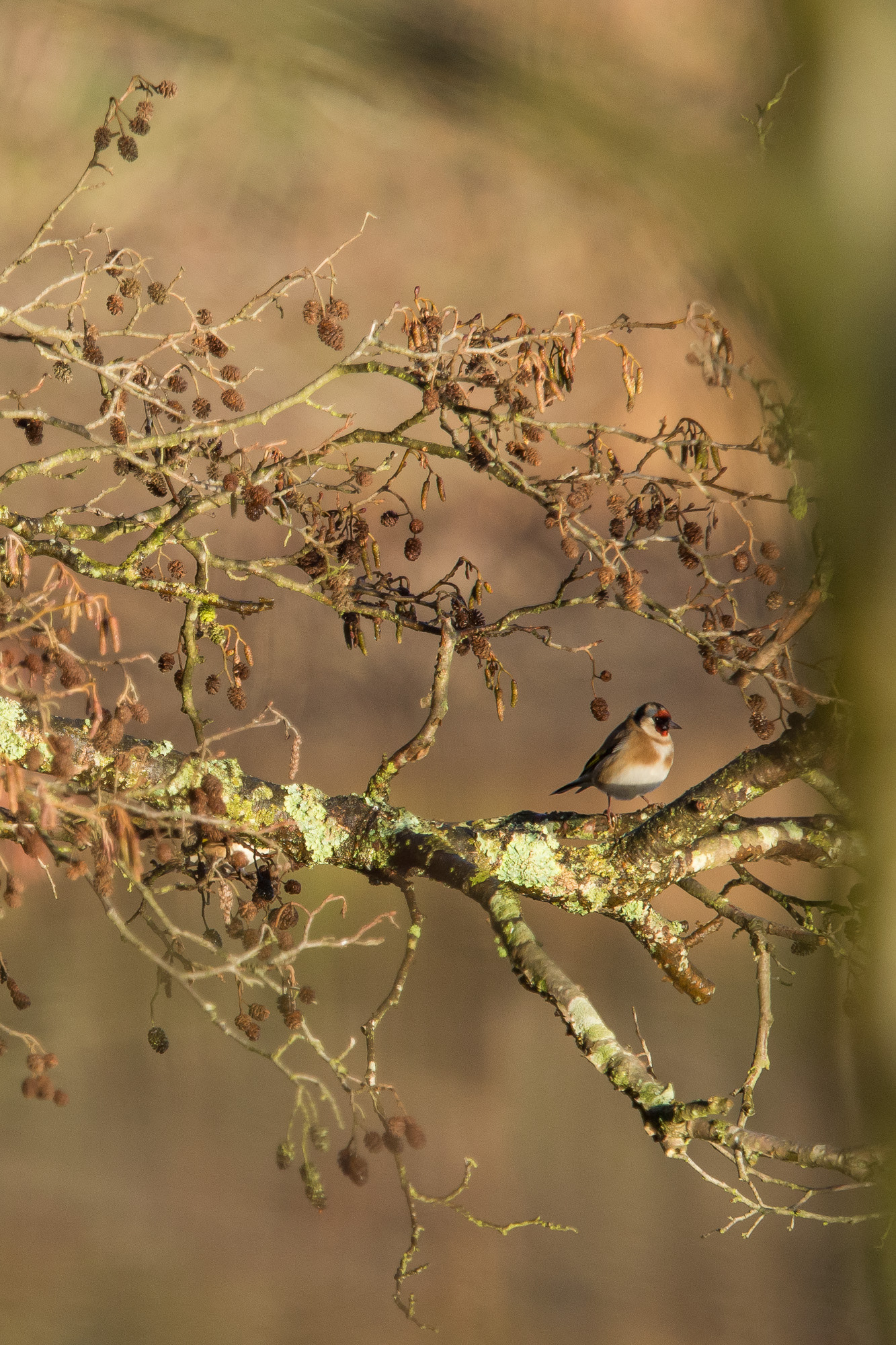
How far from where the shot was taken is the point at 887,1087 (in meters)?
0.15

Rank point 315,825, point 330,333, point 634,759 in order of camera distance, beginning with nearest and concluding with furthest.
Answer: point 330,333, point 315,825, point 634,759

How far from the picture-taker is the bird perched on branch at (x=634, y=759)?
969 millimetres

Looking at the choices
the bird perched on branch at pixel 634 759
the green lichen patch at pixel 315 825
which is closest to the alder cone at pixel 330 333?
the green lichen patch at pixel 315 825

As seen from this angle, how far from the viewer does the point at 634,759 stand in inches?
38.1

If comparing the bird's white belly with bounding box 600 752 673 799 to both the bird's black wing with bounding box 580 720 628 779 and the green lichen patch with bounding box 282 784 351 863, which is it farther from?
the green lichen patch with bounding box 282 784 351 863

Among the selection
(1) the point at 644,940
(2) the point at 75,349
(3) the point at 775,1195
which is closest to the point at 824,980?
(1) the point at 644,940

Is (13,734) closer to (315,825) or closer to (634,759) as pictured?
(315,825)

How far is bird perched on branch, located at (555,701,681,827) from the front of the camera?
97cm

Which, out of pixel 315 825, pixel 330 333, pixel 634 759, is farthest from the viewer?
pixel 634 759

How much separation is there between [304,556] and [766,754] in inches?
12.5

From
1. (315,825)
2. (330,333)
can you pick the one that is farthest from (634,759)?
(330,333)

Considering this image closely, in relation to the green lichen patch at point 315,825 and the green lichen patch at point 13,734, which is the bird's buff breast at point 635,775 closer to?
the green lichen patch at point 315,825

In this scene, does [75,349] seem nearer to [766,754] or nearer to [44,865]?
[44,865]

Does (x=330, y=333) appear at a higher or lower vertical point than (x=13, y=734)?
higher
